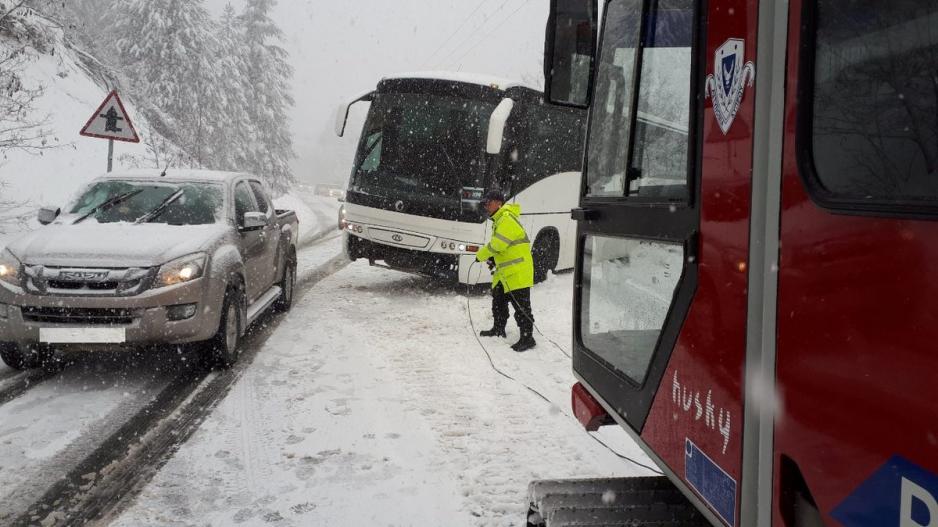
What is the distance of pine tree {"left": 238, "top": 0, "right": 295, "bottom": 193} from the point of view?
3775 cm

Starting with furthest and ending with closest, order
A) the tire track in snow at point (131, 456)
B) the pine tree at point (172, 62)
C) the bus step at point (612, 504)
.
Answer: the pine tree at point (172, 62) < the tire track in snow at point (131, 456) < the bus step at point (612, 504)

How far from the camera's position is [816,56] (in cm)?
144

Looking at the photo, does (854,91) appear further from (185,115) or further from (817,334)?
(185,115)

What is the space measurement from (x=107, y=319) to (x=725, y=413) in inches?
201

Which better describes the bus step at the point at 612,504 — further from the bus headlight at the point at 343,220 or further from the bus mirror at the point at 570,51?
the bus headlight at the point at 343,220

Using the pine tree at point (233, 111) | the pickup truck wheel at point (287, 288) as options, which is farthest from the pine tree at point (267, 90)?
the pickup truck wheel at point (287, 288)

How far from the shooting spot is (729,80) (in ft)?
5.82

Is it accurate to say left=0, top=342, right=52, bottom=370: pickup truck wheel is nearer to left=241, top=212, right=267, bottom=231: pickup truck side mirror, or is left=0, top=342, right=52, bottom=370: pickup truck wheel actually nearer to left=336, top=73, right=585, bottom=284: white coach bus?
left=241, top=212, right=267, bottom=231: pickup truck side mirror

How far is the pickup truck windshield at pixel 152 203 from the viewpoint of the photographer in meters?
6.55

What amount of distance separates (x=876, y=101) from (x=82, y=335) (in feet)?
18.4

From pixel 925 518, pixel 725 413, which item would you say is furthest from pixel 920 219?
pixel 725 413

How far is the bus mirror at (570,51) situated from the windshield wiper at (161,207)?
5.10 m

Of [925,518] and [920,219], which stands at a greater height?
[920,219]

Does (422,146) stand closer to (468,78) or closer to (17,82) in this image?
(468,78)
